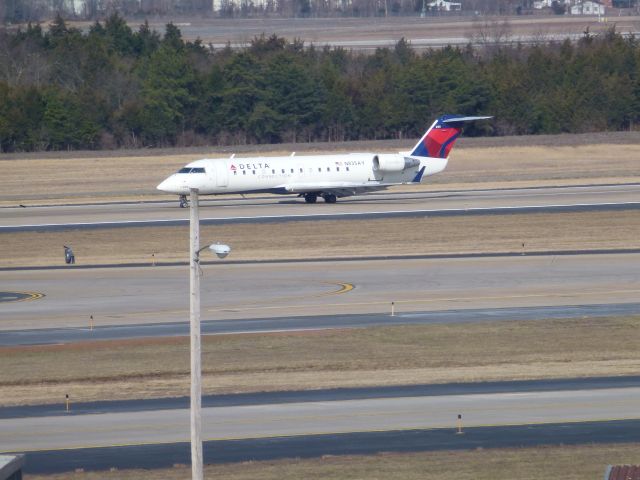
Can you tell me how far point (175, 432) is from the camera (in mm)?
21625

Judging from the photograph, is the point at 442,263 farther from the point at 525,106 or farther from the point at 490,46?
the point at 490,46

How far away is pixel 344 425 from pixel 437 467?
11.0 ft

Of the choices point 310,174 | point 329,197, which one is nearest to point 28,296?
point 310,174

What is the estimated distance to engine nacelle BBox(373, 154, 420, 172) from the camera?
201 feet

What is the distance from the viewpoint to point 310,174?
202ft

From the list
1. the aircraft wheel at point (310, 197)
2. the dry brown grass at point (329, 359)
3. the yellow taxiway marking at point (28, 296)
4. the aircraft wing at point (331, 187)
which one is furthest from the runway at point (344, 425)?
the aircraft wheel at point (310, 197)

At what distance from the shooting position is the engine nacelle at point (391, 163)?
61250mm

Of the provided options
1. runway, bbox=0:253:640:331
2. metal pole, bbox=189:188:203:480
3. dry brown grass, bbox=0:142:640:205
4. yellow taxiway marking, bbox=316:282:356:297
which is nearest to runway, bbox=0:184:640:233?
dry brown grass, bbox=0:142:640:205

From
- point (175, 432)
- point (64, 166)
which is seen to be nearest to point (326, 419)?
point (175, 432)

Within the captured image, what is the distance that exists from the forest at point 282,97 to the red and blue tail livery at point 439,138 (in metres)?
34.7

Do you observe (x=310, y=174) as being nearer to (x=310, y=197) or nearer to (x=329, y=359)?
(x=310, y=197)

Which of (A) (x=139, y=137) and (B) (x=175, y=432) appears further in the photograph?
(A) (x=139, y=137)

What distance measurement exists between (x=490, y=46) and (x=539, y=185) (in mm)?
64601

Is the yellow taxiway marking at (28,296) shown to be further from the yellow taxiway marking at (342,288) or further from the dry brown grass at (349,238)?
the yellow taxiway marking at (342,288)
